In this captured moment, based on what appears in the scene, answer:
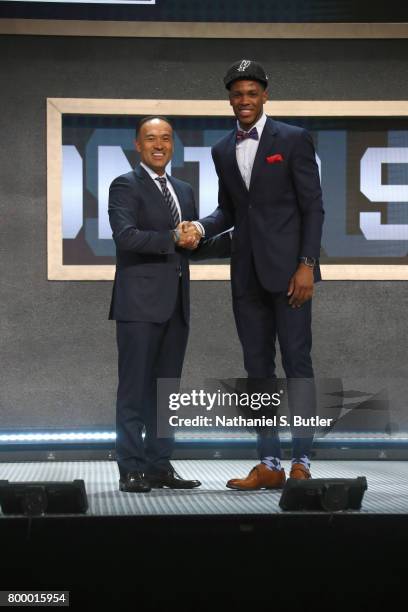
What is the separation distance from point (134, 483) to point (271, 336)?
739 mm

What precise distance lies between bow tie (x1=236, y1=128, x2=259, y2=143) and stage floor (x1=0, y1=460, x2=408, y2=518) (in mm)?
1284

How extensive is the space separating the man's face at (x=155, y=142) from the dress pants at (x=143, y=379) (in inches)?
19.4

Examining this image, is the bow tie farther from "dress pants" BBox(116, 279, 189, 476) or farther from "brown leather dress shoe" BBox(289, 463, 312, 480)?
"brown leather dress shoe" BBox(289, 463, 312, 480)

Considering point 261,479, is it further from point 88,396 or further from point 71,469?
point 88,396

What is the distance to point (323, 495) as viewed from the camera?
2.70m

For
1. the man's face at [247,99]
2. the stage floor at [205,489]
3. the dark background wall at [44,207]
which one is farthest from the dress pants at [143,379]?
the dark background wall at [44,207]

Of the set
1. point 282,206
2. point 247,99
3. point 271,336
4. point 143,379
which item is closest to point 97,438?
point 143,379

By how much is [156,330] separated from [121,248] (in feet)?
1.14

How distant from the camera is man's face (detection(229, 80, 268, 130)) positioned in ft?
11.3

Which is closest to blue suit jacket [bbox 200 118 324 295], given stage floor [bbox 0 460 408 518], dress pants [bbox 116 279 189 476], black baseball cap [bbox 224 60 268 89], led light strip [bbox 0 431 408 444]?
black baseball cap [bbox 224 60 268 89]

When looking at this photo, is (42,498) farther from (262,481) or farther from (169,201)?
(169,201)

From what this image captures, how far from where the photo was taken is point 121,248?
3664mm

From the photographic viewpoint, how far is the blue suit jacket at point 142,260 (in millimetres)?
3695

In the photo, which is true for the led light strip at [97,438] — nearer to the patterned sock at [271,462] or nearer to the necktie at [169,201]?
the patterned sock at [271,462]
